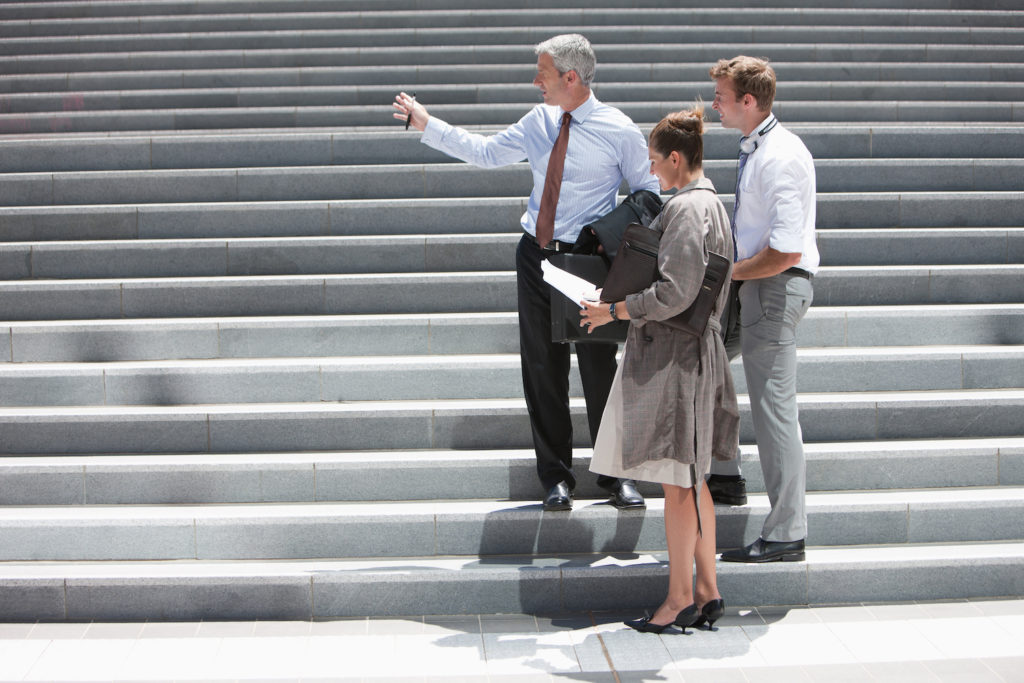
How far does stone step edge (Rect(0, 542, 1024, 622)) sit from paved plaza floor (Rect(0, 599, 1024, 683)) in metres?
0.06

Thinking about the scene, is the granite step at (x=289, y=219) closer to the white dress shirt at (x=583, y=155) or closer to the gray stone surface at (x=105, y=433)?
the gray stone surface at (x=105, y=433)

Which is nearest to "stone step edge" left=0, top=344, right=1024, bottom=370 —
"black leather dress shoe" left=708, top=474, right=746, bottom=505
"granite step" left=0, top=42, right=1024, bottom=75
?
"black leather dress shoe" left=708, top=474, right=746, bottom=505

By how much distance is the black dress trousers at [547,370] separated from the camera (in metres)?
4.39

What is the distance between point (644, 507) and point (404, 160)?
3527mm

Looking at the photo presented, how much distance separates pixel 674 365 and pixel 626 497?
3.14ft

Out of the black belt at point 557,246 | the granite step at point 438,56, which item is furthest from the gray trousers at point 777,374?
the granite step at point 438,56

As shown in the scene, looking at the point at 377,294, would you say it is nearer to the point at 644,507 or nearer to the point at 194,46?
the point at 644,507

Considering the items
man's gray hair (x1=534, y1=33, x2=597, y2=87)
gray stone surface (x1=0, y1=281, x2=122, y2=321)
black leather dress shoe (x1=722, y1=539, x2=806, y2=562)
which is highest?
man's gray hair (x1=534, y1=33, x2=597, y2=87)

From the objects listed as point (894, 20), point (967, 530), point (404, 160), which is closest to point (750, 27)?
point (894, 20)

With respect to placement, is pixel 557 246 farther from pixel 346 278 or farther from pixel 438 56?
pixel 438 56

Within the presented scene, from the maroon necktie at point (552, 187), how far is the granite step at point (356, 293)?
164cm

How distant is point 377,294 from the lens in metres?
5.91

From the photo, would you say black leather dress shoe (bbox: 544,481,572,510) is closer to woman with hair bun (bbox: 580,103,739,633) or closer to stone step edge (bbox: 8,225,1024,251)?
woman with hair bun (bbox: 580,103,739,633)

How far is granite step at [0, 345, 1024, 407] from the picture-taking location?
5.21 meters
